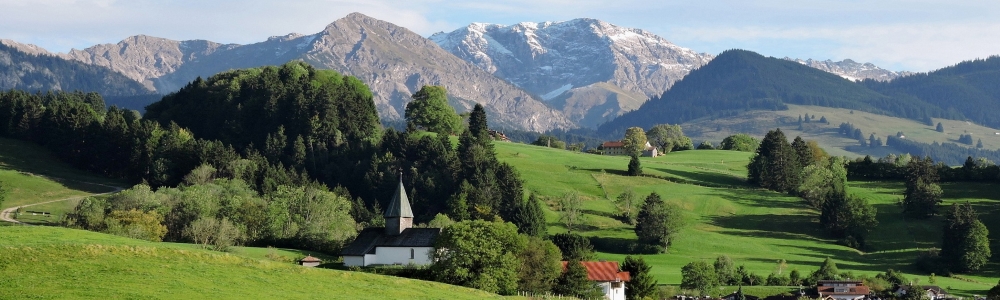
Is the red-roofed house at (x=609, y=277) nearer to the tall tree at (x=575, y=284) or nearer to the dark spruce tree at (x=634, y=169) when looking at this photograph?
the tall tree at (x=575, y=284)

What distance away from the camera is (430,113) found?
188625 millimetres

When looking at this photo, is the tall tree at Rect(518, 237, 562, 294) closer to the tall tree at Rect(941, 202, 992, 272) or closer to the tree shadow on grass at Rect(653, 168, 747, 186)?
the tall tree at Rect(941, 202, 992, 272)

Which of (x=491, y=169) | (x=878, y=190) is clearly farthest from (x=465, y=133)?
(x=878, y=190)

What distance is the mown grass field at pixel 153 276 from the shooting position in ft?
202

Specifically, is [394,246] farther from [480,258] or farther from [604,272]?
[604,272]

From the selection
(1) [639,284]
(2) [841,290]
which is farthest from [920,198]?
(1) [639,284]

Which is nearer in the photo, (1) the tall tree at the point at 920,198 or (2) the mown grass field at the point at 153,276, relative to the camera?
(2) the mown grass field at the point at 153,276

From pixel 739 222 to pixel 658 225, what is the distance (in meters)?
A: 19.4

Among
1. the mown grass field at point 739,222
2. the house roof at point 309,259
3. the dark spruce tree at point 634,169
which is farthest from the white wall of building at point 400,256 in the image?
the dark spruce tree at point 634,169

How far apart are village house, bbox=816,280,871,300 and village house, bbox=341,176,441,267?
41.0 meters

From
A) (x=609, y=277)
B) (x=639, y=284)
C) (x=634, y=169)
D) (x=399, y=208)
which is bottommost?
(x=639, y=284)

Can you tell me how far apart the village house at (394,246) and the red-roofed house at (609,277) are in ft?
42.3

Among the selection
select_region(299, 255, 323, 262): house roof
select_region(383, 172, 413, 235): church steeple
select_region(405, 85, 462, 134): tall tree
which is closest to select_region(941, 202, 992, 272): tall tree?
select_region(383, 172, 413, 235): church steeple

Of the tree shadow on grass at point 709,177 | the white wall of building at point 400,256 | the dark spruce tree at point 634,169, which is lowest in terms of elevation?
the white wall of building at point 400,256
